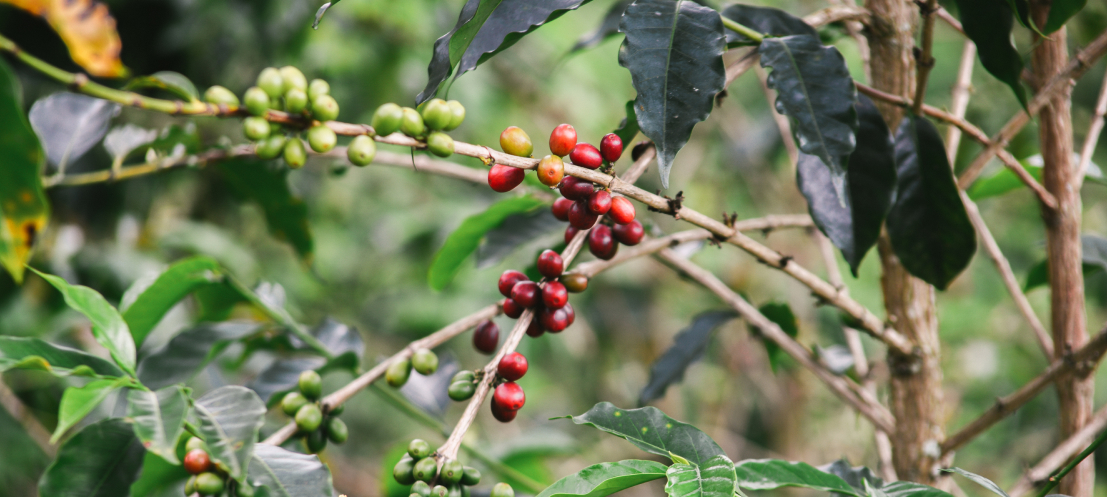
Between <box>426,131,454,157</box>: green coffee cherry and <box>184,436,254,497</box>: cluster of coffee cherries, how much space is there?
297mm

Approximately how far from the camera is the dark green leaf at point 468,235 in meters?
0.76

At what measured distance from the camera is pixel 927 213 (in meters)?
0.63

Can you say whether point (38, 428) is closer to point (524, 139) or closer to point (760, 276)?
point (524, 139)

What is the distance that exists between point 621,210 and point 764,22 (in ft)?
1.05

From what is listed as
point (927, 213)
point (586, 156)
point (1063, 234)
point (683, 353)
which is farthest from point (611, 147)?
point (1063, 234)

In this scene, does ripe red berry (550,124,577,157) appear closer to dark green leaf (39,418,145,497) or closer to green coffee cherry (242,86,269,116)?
green coffee cherry (242,86,269,116)

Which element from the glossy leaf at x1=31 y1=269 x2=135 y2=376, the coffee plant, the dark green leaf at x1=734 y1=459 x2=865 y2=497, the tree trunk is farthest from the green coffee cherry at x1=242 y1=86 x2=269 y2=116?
the tree trunk

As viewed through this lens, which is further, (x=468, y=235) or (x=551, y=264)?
(x=468, y=235)

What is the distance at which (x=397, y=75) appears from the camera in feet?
6.91

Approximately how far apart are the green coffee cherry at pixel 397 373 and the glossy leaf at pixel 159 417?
185mm

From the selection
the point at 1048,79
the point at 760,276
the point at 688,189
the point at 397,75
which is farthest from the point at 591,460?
the point at 1048,79

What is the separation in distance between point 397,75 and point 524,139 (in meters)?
1.78

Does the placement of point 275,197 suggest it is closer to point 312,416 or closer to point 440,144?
point 312,416

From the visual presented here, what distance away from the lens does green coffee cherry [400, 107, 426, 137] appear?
47 cm
